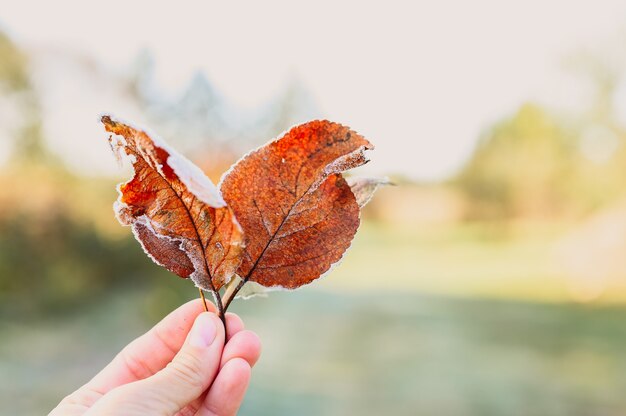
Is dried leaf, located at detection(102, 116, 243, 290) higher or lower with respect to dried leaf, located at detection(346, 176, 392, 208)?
lower

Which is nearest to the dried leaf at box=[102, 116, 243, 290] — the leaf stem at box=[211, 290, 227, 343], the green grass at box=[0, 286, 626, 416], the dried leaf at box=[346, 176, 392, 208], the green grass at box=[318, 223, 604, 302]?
the leaf stem at box=[211, 290, 227, 343]

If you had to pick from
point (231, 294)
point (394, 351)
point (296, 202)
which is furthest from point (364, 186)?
point (394, 351)

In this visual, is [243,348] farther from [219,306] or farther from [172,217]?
[172,217]

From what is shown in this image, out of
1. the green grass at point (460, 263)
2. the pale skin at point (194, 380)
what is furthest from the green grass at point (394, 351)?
the pale skin at point (194, 380)

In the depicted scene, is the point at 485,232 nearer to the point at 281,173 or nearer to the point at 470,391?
the point at 470,391

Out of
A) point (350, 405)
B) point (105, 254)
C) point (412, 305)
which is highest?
point (412, 305)

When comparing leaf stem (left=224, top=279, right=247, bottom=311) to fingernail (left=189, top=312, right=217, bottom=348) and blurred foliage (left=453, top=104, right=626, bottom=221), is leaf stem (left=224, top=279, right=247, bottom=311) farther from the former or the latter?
blurred foliage (left=453, top=104, right=626, bottom=221)

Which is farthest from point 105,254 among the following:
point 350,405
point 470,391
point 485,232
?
point 485,232

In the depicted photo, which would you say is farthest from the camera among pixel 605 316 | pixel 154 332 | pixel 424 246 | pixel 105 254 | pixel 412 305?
pixel 424 246
